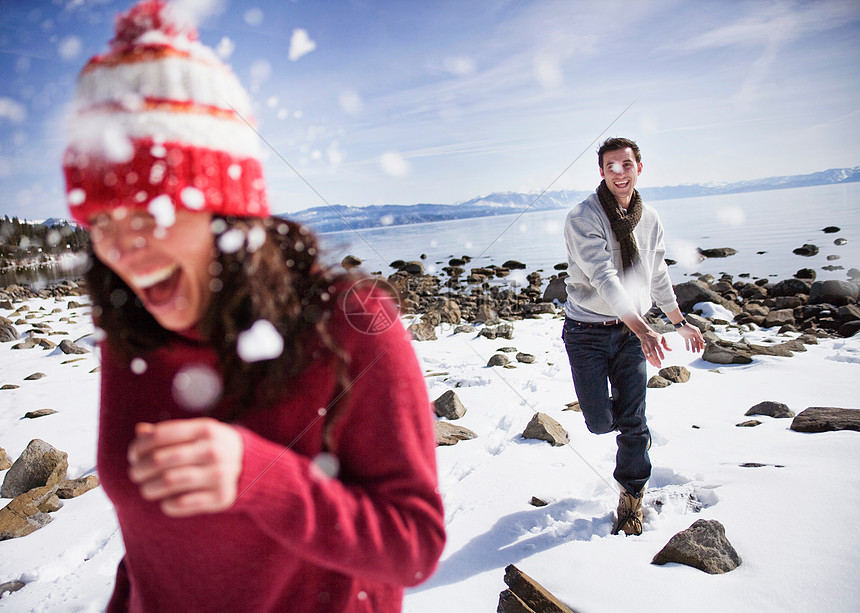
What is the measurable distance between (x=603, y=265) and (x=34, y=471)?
440cm

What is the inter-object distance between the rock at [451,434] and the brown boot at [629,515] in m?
1.59

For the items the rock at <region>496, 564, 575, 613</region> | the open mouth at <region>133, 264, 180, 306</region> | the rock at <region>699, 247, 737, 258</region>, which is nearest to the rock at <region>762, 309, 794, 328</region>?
the rock at <region>496, 564, 575, 613</region>

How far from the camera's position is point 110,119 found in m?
0.77

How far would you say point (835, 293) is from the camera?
403 inches

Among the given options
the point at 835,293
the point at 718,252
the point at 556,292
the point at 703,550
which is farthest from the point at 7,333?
the point at 718,252

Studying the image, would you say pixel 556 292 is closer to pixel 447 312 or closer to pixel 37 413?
pixel 447 312

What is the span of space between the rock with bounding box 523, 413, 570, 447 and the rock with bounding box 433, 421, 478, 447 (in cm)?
50

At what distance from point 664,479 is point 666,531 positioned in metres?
0.66

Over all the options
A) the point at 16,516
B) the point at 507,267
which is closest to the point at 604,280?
the point at 16,516

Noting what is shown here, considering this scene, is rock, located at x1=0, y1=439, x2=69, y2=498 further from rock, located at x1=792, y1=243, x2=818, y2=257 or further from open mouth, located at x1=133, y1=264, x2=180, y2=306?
rock, located at x1=792, y1=243, x2=818, y2=257

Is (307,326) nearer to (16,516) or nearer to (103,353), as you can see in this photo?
(103,353)

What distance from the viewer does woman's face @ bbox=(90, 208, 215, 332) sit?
750 millimetres

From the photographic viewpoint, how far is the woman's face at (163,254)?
2.46 feet

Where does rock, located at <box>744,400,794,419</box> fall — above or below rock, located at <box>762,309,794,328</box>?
above
